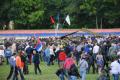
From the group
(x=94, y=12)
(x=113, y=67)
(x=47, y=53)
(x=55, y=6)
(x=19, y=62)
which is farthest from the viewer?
(x=55, y=6)

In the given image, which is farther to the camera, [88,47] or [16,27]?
[16,27]

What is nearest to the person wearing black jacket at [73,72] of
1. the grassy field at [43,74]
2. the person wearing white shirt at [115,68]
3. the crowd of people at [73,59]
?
the crowd of people at [73,59]

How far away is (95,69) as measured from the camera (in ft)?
118

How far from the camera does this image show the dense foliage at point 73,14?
88062 mm

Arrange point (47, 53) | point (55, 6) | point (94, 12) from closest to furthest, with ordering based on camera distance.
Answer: point (47, 53) < point (94, 12) < point (55, 6)

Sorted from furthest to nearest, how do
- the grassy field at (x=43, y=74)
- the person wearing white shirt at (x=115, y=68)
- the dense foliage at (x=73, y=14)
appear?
1. the dense foliage at (x=73, y=14)
2. the grassy field at (x=43, y=74)
3. the person wearing white shirt at (x=115, y=68)

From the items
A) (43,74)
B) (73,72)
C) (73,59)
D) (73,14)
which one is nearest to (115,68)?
(73,59)

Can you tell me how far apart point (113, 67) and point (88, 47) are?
380 inches

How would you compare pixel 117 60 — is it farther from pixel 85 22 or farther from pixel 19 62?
pixel 85 22

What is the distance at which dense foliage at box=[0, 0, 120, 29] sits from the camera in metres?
88.1

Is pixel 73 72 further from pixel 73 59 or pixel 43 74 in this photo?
pixel 43 74

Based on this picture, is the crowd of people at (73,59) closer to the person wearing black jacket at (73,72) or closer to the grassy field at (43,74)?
the person wearing black jacket at (73,72)

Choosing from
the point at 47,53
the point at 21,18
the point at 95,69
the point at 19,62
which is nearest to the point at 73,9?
the point at 21,18

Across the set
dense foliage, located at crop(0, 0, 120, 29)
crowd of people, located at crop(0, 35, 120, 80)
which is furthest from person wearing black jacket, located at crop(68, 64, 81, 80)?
dense foliage, located at crop(0, 0, 120, 29)
